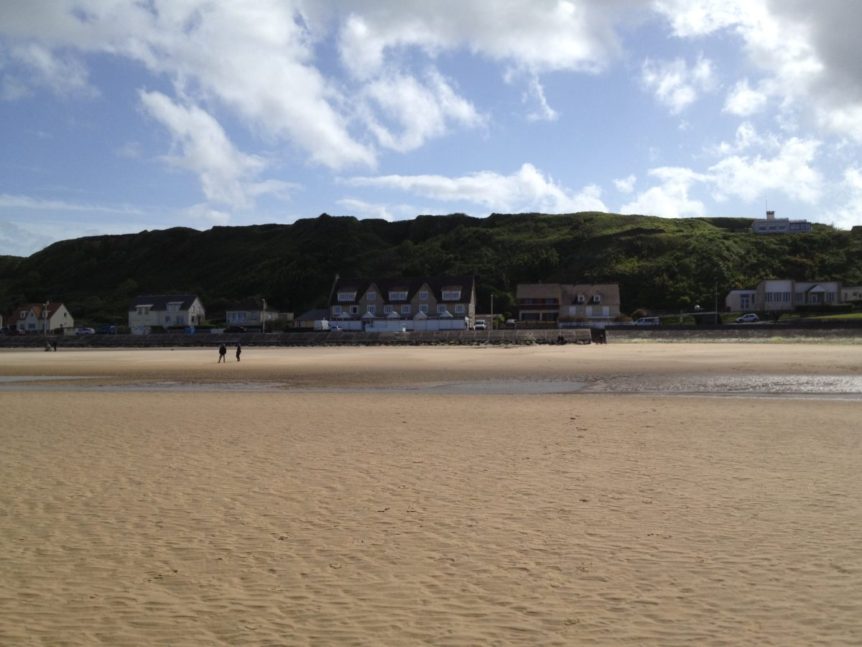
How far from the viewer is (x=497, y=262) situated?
5034 inches

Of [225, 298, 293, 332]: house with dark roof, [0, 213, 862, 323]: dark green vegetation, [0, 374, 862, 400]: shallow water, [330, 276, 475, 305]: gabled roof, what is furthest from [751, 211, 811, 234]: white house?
[0, 374, 862, 400]: shallow water

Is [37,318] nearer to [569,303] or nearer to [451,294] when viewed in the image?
[451,294]

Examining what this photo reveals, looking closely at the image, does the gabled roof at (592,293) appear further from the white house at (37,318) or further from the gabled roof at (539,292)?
the white house at (37,318)

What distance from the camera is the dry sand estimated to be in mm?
4816

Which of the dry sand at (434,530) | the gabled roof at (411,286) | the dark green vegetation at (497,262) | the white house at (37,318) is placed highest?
the dark green vegetation at (497,262)

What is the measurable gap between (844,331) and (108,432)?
58283 millimetres

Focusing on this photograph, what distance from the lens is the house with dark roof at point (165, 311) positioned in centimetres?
9819

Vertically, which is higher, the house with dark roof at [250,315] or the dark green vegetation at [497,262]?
the dark green vegetation at [497,262]

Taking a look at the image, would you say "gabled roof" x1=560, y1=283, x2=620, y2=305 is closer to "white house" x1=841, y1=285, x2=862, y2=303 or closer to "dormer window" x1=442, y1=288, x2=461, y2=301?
"dormer window" x1=442, y1=288, x2=461, y2=301

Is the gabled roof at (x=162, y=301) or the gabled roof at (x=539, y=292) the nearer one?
the gabled roof at (x=539, y=292)

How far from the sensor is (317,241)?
182 meters

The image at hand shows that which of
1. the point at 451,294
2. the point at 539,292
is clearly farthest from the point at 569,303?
the point at 451,294

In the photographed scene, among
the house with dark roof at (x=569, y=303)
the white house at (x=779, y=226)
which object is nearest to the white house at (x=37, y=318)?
the house with dark roof at (x=569, y=303)

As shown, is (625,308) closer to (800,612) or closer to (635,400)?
(635,400)
